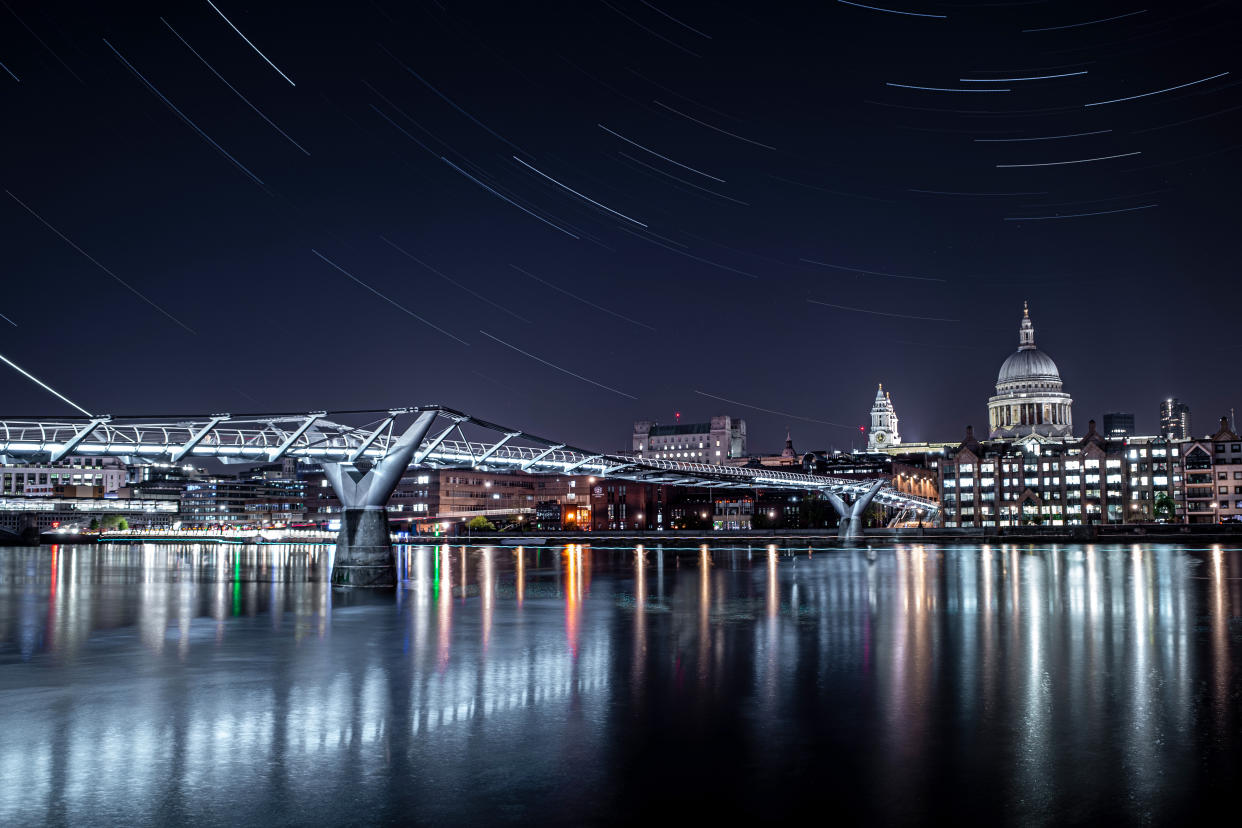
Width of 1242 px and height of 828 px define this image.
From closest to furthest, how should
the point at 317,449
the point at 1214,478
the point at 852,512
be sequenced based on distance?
the point at 317,449 → the point at 852,512 → the point at 1214,478

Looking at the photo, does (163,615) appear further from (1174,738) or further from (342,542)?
(1174,738)

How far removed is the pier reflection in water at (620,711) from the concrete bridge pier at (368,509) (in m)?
10.5

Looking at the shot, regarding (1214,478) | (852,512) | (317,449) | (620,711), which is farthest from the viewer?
(1214,478)

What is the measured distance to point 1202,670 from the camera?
24781 mm

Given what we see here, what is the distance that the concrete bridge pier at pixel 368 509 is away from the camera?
182 ft

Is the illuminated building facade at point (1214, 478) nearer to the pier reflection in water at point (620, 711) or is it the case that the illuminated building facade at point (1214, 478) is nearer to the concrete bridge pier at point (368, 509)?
the pier reflection in water at point (620, 711)

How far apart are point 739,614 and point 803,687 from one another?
1740cm

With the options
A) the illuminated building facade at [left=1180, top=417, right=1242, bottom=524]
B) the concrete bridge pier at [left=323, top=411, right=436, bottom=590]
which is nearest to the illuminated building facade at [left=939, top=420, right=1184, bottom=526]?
the illuminated building facade at [left=1180, top=417, right=1242, bottom=524]

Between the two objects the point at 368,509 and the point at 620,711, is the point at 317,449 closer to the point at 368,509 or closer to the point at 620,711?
the point at 368,509

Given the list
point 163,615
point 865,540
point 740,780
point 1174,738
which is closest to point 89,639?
point 163,615

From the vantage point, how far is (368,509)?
56.6 m

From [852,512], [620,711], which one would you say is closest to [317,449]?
[620,711]

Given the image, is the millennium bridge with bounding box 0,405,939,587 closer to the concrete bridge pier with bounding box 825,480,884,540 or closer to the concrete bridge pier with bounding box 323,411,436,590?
the concrete bridge pier with bounding box 323,411,436,590

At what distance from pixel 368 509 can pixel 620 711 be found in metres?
39.3
